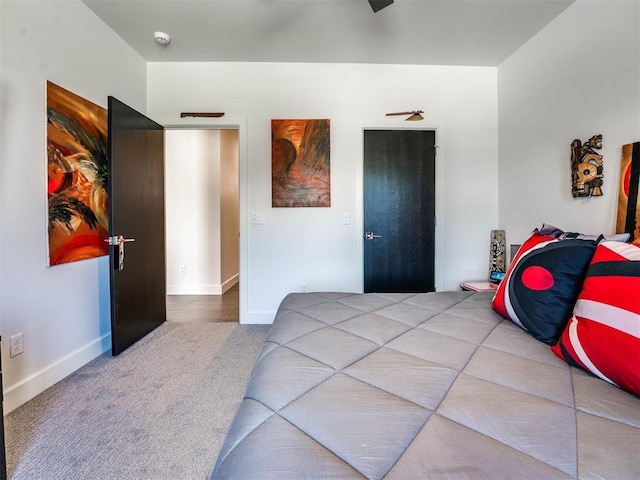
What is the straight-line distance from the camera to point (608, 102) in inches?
69.1

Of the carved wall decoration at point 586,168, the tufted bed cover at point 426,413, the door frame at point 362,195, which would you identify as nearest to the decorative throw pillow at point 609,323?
Answer: the tufted bed cover at point 426,413

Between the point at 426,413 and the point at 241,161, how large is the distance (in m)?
2.66

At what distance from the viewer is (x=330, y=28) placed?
2266mm

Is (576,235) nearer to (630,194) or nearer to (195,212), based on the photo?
(630,194)

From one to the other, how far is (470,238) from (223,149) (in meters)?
3.59

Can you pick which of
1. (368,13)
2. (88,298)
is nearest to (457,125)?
(368,13)

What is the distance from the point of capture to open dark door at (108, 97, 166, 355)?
83.1 inches

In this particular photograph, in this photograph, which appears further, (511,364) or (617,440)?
(511,364)

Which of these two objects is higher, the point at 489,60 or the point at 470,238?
the point at 489,60

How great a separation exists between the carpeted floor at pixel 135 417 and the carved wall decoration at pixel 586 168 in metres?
2.66

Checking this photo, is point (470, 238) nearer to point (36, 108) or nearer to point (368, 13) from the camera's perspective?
point (368, 13)

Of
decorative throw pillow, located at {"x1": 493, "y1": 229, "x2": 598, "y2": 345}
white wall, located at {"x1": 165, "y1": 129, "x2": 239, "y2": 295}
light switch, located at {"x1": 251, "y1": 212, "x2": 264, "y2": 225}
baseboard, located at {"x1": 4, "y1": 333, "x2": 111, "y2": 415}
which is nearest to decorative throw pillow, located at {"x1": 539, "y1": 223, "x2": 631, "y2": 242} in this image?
decorative throw pillow, located at {"x1": 493, "y1": 229, "x2": 598, "y2": 345}

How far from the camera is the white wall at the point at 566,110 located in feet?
Answer: 5.53

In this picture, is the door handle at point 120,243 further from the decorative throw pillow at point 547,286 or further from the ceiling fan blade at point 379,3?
the decorative throw pillow at point 547,286
